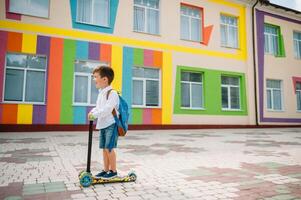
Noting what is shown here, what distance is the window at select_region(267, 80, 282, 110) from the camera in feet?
56.6

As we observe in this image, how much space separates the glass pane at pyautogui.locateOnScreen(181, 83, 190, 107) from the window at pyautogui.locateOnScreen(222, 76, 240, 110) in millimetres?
2443

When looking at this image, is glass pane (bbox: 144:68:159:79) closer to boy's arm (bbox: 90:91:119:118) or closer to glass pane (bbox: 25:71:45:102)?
glass pane (bbox: 25:71:45:102)

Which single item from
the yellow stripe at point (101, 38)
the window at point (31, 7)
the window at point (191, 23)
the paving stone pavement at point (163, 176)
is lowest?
the paving stone pavement at point (163, 176)

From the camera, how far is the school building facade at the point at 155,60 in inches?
441

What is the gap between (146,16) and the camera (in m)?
14.1

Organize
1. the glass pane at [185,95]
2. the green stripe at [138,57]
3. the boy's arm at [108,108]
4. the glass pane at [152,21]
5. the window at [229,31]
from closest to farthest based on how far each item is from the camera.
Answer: the boy's arm at [108,108], the green stripe at [138,57], the glass pane at [152,21], the glass pane at [185,95], the window at [229,31]

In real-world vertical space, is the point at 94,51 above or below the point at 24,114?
above

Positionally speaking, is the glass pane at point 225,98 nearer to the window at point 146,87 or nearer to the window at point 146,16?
the window at point 146,87

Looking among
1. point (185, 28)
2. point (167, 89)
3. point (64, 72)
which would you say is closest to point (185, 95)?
point (167, 89)

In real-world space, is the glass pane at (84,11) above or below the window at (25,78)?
above

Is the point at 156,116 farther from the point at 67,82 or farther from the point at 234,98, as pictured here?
the point at 234,98

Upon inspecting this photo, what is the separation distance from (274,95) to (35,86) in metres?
14.6

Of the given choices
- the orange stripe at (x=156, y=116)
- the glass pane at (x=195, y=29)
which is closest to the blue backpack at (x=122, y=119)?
the orange stripe at (x=156, y=116)

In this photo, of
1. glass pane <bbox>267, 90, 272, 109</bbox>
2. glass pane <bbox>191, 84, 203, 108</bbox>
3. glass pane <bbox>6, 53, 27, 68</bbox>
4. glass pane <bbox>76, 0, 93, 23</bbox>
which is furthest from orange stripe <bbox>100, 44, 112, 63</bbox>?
glass pane <bbox>267, 90, 272, 109</bbox>
